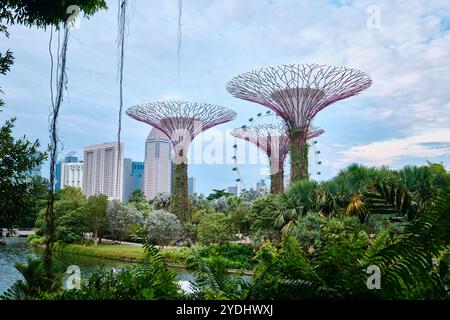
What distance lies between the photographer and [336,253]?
1515 mm

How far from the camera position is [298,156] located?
16672 mm

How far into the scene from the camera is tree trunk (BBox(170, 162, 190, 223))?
66.1ft

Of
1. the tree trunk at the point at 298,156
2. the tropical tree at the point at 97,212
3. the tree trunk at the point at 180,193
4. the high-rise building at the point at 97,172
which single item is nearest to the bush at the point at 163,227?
the tree trunk at the point at 180,193

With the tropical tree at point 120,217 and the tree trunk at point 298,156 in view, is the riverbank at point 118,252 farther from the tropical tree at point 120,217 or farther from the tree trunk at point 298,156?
the tree trunk at point 298,156

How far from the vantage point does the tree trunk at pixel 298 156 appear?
16547 mm

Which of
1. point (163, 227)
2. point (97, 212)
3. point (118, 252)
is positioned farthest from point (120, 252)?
point (97, 212)

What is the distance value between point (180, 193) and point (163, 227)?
9.39 ft

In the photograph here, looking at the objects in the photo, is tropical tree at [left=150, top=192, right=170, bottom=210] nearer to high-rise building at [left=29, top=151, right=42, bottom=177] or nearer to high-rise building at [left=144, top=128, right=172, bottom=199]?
high-rise building at [left=144, top=128, right=172, bottom=199]

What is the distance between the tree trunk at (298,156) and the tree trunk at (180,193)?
582cm
